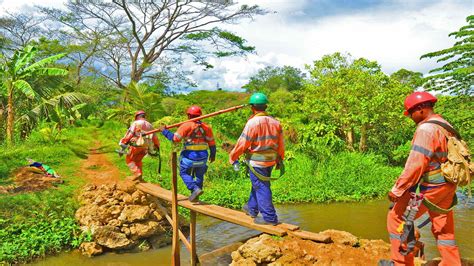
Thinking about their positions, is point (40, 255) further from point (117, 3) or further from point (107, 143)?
point (117, 3)

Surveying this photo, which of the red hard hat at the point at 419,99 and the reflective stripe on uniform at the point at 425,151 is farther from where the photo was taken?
the red hard hat at the point at 419,99

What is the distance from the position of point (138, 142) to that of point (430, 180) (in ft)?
21.1

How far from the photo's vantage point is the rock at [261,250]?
5.18m

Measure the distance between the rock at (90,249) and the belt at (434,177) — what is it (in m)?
6.96

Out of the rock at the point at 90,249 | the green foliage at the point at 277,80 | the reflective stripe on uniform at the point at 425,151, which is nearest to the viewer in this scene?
the reflective stripe on uniform at the point at 425,151

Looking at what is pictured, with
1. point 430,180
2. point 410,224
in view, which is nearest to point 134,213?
point 410,224

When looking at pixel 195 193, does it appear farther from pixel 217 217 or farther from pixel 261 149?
pixel 261 149

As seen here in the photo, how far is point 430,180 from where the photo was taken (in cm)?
392

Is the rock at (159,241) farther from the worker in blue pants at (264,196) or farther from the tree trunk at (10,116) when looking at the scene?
the tree trunk at (10,116)

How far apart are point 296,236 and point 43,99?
44.9 ft

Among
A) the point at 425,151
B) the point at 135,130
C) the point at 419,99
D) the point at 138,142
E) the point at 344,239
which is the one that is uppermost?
the point at 419,99

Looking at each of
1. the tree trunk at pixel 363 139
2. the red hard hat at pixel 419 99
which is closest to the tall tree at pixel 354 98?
the tree trunk at pixel 363 139

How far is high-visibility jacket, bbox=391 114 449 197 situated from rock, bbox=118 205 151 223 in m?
6.72

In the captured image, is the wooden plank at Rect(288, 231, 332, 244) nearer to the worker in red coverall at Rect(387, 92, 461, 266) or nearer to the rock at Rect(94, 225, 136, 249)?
the worker in red coverall at Rect(387, 92, 461, 266)
